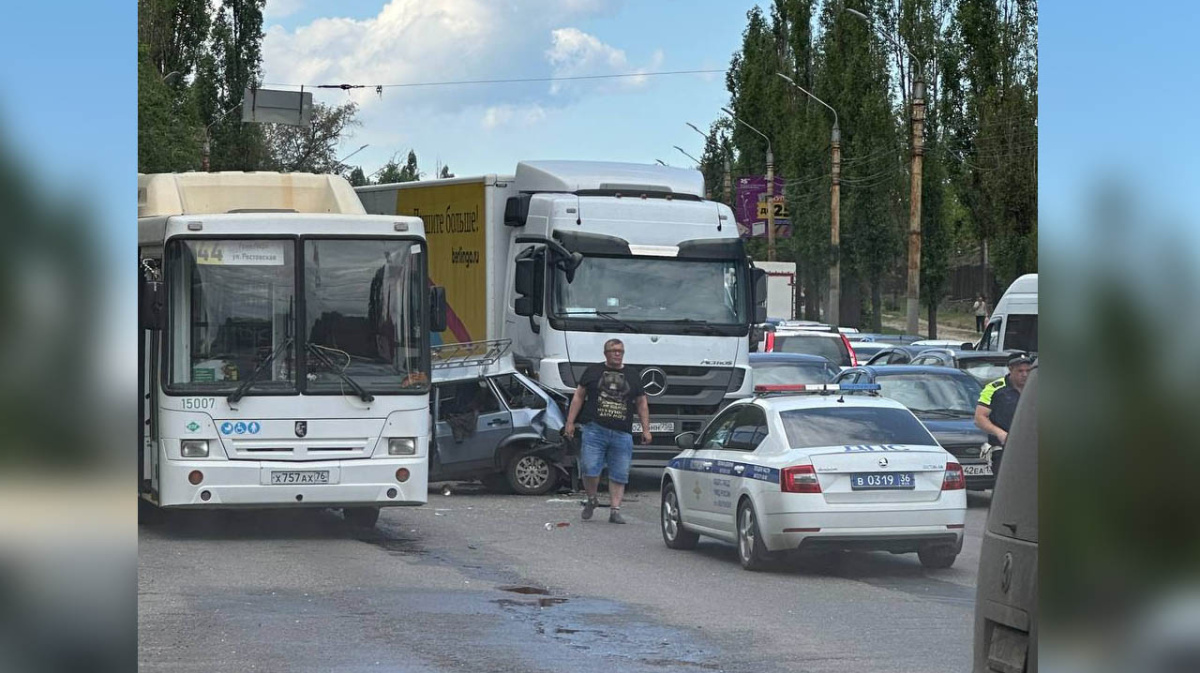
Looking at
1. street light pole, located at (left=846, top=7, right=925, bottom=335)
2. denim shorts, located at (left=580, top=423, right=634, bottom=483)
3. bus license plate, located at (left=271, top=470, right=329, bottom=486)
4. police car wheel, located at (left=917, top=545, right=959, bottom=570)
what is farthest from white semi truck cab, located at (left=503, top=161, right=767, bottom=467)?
police car wheel, located at (left=917, top=545, right=959, bottom=570)

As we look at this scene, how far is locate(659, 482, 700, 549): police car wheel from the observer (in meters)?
13.8

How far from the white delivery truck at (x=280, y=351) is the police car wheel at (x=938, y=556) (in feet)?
12.8

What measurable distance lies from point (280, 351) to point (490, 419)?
4135 millimetres

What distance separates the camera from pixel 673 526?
1388 cm

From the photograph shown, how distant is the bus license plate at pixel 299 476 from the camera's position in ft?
42.9

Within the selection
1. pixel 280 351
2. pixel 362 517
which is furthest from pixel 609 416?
pixel 280 351

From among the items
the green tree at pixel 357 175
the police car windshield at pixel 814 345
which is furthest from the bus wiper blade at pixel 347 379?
the green tree at pixel 357 175

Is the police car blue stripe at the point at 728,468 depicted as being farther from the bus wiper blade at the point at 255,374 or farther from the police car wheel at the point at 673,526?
the bus wiper blade at the point at 255,374

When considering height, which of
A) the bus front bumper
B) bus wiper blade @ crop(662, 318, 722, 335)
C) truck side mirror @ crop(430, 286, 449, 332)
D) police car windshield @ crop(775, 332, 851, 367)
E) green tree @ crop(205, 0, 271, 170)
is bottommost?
the bus front bumper

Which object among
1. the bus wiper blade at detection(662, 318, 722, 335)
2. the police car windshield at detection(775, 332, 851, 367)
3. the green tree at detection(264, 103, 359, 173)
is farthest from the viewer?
the police car windshield at detection(775, 332, 851, 367)

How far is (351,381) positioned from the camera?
1334 centimetres

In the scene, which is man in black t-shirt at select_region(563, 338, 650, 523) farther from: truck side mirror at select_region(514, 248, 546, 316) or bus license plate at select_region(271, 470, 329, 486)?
bus license plate at select_region(271, 470, 329, 486)

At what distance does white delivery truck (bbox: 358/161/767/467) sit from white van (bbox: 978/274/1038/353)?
11.4 metres
